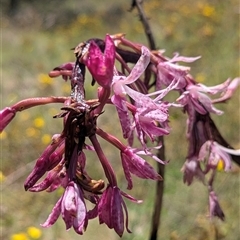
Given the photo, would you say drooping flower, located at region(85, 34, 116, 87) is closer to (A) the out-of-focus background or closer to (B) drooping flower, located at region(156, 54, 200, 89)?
(B) drooping flower, located at region(156, 54, 200, 89)

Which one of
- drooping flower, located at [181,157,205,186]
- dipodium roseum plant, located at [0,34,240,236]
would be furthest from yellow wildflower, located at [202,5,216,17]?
dipodium roseum plant, located at [0,34,240,236]

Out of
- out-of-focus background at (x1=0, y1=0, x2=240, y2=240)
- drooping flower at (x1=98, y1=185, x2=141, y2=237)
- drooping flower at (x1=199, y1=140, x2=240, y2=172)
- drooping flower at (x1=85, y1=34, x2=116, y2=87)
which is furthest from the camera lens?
out-of-focus background at (x1=0, y1=0, x2=240, y2=240)

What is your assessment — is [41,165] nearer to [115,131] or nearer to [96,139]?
[96,139]

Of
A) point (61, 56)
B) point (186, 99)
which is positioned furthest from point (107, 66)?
point (61, 56)

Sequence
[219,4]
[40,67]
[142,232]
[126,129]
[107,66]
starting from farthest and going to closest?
[219,4], [40,67], [142,232], [126,129], [107,66]

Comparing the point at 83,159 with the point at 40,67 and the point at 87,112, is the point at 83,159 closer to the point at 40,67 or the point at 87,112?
the point at 87,112

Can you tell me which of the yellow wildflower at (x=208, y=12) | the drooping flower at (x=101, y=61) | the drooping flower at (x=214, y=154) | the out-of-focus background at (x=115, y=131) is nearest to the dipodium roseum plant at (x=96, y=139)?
the drooping flower at (x=101, y=61)

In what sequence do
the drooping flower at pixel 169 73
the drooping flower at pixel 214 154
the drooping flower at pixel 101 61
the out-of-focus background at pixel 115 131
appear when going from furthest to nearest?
the out-of-focus background at pixel 115 131 → the drooping flower at pixel 214 154 → the drooping flower at pixel 169 73 → the drooping flower at pixel 101 61

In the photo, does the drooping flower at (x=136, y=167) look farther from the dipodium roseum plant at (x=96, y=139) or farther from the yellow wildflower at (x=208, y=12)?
the yellow wildflower at (x=208, y=12)
